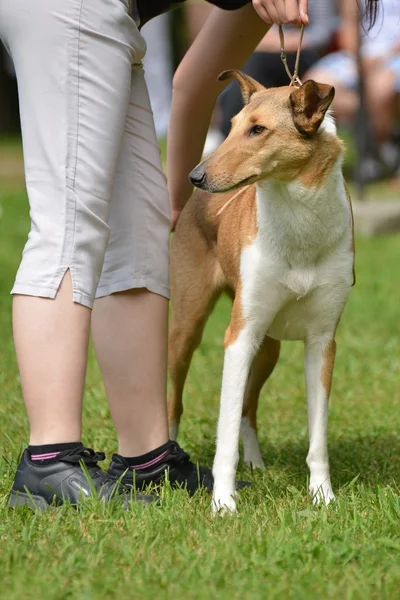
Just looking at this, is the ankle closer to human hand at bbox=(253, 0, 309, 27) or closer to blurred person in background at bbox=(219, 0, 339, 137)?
human hand at bbox=(253, 0, 309, 27)

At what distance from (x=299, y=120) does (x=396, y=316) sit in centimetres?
367

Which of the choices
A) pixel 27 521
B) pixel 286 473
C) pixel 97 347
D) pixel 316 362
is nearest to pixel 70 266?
pixel 97 347

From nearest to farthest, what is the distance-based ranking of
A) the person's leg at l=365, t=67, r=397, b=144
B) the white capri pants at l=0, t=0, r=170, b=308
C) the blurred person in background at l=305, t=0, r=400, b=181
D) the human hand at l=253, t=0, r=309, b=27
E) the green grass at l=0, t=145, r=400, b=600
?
the green grass at l=0, t=145, r=400, b=600 → the white capri pants at l=0, t=0, r=170, b=308 → the human hand at l=253, t=0, r=309, b=27 → the blurred person in background at l=305, t=0, r=400, b=181 → the person's leg at l=365, t=67, r=397, b=144

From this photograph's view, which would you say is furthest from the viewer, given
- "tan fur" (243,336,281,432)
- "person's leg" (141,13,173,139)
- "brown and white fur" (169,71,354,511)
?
"person's leg" (141,13,173,139)

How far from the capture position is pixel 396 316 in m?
6.67

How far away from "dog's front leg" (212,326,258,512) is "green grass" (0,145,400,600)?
0.10 metres

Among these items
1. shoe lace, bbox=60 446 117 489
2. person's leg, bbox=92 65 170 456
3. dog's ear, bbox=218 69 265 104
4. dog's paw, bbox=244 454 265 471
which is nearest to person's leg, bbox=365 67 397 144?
dog's paw, bbox=244 454 265 471

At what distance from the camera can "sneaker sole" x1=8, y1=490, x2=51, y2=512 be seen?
297 cm

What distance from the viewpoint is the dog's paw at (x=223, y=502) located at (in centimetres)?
308

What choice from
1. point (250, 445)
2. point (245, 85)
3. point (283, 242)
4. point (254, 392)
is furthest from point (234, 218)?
point (250, 445)

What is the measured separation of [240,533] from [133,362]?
753mm

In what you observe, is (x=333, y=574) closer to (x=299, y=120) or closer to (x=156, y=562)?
(x=156, y=562)

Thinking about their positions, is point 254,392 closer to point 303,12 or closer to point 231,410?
point 231,410

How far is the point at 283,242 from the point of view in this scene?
3.29 m
